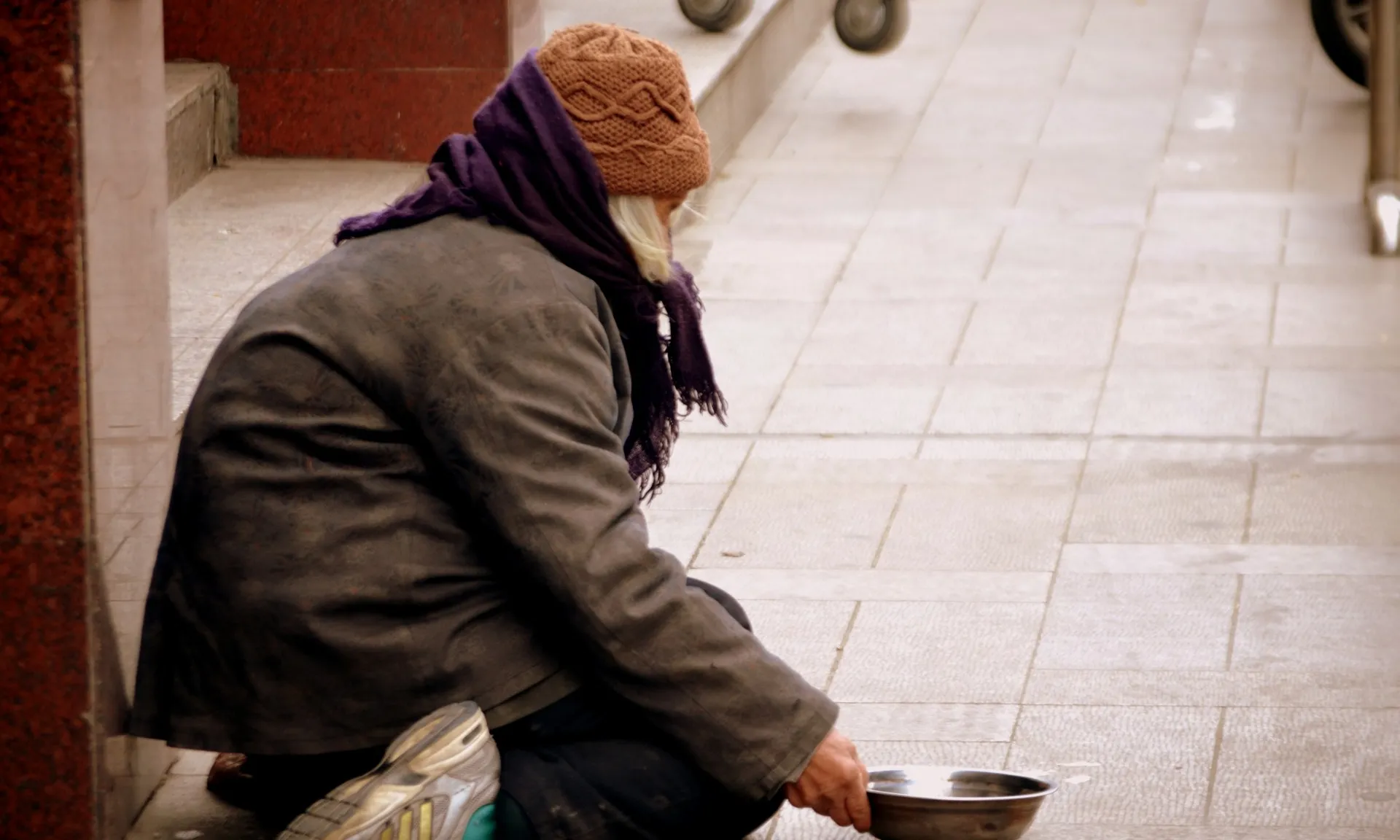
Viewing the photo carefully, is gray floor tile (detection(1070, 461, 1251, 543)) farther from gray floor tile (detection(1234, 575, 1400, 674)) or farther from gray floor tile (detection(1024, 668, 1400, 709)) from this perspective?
gray floor tile (detection(1024, 668, 1400, 709))

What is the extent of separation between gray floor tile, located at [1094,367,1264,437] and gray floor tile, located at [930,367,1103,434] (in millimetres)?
56

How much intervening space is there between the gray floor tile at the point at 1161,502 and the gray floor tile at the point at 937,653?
0.53 meters

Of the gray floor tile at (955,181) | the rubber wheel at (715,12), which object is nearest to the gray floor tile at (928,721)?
the gray floor tile at (955,181)

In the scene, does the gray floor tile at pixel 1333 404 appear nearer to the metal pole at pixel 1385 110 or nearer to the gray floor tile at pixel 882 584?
the gray floor tile at pixel 882 584

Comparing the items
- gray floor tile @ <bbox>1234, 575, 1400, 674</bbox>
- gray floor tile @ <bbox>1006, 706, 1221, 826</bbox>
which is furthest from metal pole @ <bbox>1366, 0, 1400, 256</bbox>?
gray floor tile @ <bbox>1006, 706, 1221, 826</bbox>

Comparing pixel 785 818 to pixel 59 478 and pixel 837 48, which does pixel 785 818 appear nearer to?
pixel 59 478

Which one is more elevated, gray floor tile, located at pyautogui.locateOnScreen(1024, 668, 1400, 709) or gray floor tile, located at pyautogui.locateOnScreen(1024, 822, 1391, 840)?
gray floor tile, located at pyautogui.locateOnScreen(1024, 822, 1391, 840)

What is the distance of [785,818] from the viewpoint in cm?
334

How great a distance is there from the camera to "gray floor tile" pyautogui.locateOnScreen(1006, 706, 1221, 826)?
3354 millimetres

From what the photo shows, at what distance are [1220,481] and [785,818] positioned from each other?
2081 millimetres

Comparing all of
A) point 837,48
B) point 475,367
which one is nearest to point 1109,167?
point 837,48

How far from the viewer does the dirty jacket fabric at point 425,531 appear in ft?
8.99

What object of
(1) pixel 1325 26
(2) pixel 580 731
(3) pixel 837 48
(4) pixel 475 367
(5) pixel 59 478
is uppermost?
(4) pixel 475 367

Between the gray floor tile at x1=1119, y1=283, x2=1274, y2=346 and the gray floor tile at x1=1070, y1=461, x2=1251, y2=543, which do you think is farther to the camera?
the gray floor tile at x1=1119, y1=283, x2=1274, y2=346
